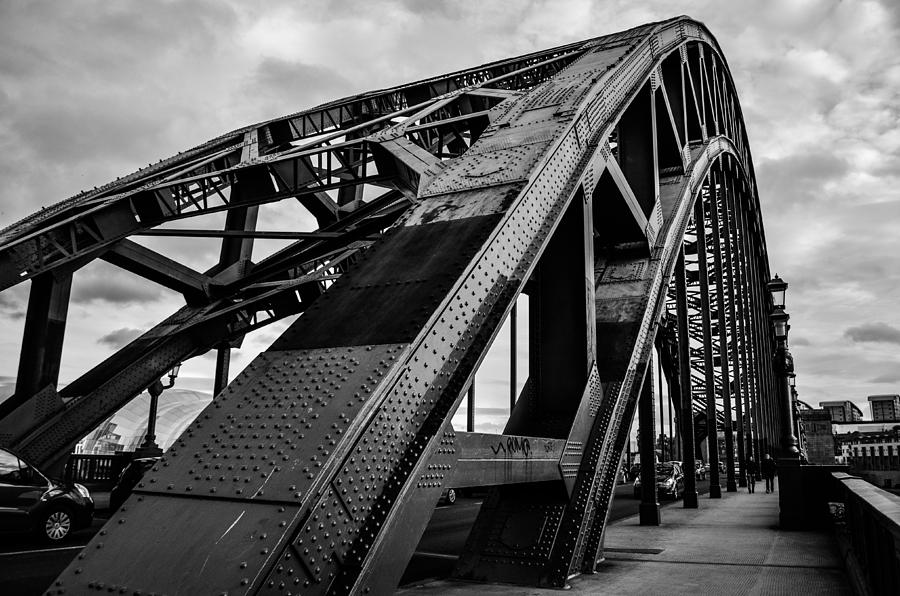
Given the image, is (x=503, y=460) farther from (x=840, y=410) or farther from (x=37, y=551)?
(x=840, y=410)

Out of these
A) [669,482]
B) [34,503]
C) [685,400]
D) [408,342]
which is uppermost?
[685,400]

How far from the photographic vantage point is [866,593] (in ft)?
18.3

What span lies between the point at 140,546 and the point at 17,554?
27.6ft

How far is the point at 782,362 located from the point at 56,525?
50.9 feet

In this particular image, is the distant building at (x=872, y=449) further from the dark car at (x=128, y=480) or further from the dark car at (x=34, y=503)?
the dark car at (x=34, y=503)

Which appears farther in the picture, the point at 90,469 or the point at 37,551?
the point at 90,469

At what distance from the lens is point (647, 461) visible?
43.4 ft

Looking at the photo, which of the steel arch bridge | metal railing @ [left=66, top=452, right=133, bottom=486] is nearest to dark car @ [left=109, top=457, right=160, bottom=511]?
the steel arch bridge

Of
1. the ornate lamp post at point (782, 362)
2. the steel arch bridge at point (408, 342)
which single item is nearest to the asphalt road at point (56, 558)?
the steel arch bridge at point (408, 342)

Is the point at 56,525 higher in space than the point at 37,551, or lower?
higher

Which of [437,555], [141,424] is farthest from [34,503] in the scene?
[141,424]

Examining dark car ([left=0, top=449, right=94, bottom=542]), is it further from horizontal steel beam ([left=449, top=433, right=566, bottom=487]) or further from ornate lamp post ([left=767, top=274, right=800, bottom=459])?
ornate lamp post ([left=767, top=274, right=800, bottom=459])

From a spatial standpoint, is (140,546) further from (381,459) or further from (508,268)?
(508,268)

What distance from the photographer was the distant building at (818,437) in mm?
59691
